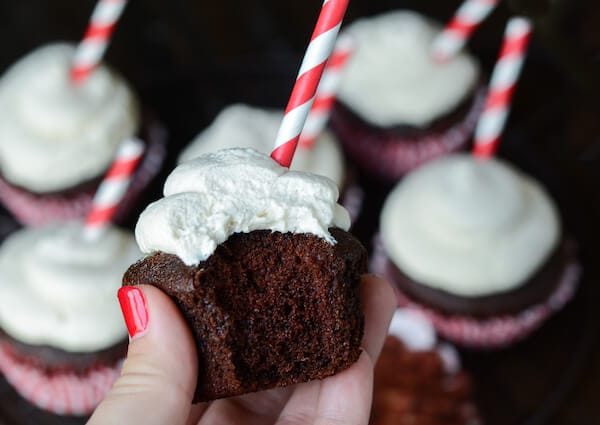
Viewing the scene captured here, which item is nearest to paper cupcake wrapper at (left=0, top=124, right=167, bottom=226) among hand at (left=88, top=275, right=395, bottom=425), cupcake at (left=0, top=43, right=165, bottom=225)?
cupcake at (left=0, top=43, right=165, bottom=225)

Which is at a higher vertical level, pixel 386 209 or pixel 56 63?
pixel 56 63

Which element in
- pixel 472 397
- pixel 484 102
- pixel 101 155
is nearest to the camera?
pixel 472 397

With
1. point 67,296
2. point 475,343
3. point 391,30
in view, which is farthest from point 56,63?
point 475,343

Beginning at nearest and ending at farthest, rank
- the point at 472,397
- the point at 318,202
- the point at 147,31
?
the point at 318,202 → the point at 472,397 → the point at 147,31

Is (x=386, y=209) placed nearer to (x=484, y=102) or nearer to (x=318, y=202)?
(x=484, y=102)

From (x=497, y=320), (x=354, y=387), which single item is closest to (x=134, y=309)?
(x=354, y=387)

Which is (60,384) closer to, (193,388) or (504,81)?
(193,388)
